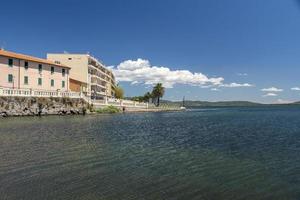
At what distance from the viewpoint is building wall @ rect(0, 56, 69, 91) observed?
189 feet

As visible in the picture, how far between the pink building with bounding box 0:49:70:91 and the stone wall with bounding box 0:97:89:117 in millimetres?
5857

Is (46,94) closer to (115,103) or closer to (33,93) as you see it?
(33,93)

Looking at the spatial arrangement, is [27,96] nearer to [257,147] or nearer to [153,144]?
[153,144]

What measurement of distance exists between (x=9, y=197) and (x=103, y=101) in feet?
222

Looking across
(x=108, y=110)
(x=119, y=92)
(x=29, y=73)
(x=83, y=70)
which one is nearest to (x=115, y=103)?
(x=108, y=110)

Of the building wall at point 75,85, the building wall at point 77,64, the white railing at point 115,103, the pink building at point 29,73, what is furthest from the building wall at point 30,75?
the building wall at point 77,64

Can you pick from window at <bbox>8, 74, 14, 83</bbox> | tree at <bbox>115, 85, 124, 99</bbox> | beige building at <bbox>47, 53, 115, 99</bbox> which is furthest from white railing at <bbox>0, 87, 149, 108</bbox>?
tree at <bbox>115, 85, 124, 99</bbox>

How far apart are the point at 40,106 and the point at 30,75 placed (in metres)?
8.25

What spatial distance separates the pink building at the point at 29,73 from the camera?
5781 cm

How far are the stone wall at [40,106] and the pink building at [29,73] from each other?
5.86 metres

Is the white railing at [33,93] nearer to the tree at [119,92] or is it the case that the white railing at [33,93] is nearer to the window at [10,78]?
the window at [10,78]

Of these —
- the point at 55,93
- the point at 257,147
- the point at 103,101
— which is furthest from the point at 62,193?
the point at 103,101

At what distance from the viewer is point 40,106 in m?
58.3

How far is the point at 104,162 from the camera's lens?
17547 mm
